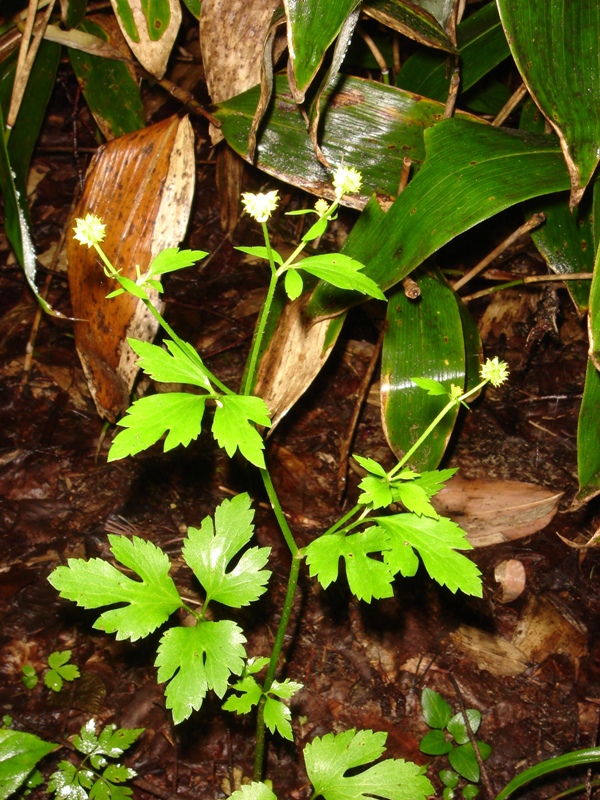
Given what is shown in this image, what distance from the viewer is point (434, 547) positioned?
44.4 inches


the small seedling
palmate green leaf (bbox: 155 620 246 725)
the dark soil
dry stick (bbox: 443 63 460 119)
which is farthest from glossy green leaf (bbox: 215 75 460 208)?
the small seedling

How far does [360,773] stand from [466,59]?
7.14ft

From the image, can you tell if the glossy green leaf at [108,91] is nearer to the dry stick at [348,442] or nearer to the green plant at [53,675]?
the dry stick at [348,442]

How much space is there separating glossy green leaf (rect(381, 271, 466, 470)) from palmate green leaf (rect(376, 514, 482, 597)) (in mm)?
666

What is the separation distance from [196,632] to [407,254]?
1023 mm

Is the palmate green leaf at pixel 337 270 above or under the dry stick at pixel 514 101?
under

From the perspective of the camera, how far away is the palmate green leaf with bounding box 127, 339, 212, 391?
1.10 metres

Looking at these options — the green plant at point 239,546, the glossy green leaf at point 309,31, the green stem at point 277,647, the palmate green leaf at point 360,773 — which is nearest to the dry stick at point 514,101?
the glossy green leaf at point 309,31

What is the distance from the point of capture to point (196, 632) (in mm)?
1191

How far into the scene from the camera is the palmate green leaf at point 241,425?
1.03m

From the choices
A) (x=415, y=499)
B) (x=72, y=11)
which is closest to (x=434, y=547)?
(x=415, y=499)

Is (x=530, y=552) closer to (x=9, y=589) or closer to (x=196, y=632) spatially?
(x=196, y=632)

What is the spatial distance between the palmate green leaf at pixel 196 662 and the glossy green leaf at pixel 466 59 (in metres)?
1.88

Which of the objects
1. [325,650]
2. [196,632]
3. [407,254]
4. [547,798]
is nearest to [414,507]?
[196,632]
